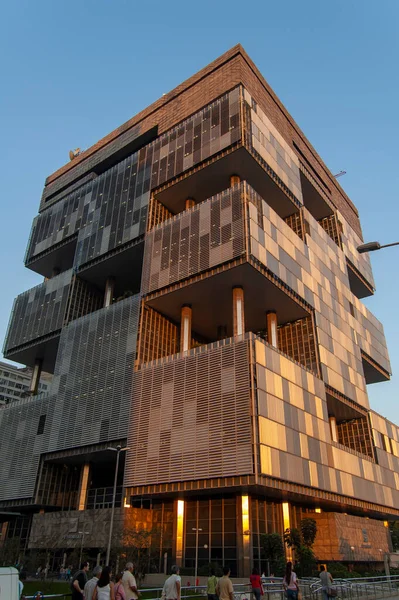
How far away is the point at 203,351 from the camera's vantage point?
4234cm

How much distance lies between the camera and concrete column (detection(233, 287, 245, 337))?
44441 millimetres

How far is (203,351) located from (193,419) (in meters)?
5.94

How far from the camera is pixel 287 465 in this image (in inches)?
1508

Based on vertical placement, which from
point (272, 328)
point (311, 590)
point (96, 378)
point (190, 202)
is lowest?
point (311, 590)

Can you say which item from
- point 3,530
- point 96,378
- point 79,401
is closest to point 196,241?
point 96,378

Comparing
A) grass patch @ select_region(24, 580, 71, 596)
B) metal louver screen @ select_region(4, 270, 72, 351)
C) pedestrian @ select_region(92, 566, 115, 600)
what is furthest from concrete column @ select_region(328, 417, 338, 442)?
pedestrian @ select_region(92, 566, 115, 600)

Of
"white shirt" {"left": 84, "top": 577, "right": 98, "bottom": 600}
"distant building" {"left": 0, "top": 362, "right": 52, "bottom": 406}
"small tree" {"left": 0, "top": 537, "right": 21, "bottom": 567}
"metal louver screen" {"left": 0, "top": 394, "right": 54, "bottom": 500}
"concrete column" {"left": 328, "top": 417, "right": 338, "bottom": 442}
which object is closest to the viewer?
"white shirt" {"left": 84, "top": 577, "right": 98, "bottom": 600}

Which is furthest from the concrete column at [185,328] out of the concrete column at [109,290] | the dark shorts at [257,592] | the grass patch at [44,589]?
the dark shorts at [257,592]

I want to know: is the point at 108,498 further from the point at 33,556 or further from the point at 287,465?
the point at 287,465

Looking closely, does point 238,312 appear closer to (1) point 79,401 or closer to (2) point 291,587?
(1) point 79,401

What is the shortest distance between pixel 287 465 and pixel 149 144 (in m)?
44.0

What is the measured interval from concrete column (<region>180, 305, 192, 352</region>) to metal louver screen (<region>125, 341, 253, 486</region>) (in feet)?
14.7

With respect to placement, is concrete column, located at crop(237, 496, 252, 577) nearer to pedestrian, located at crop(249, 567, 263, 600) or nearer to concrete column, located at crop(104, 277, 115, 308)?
pedestrian, located at crop(249, 567, 263, 600)

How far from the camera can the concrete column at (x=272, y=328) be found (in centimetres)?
4962
